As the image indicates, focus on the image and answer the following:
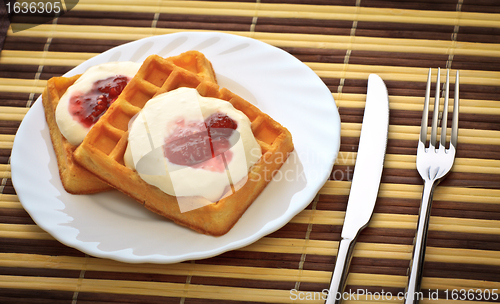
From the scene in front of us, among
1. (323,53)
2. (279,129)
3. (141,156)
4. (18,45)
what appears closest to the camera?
(141,156)

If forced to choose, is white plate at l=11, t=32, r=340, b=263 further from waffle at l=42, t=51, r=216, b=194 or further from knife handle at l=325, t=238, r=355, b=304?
knife handle at l=325, t=238, r=355, b=304

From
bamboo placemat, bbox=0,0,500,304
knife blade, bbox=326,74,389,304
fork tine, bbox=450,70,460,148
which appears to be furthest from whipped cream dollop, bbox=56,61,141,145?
fork tine, bbox=450,70,460,148

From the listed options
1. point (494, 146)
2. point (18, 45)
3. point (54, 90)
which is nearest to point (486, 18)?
point (494, 146)

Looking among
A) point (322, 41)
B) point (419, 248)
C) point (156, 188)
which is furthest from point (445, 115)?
point (156, 188)

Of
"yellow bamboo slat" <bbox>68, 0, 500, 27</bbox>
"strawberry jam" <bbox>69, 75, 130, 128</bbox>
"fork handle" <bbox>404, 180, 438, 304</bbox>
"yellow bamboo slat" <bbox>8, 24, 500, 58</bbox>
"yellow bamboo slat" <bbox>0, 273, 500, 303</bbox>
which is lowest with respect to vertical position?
"yellow bamboo slat" <bbox>0, 273, 500, 303</bbox>

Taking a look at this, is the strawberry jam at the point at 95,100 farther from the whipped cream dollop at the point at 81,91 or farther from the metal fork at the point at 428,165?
the metal fork at the point at 428,165

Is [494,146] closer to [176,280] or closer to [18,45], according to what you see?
[176,280]

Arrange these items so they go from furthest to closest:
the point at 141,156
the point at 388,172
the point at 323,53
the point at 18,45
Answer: the point at 18,45 → the point at 323,53 → the point at 388,172 → the point at 141,156
